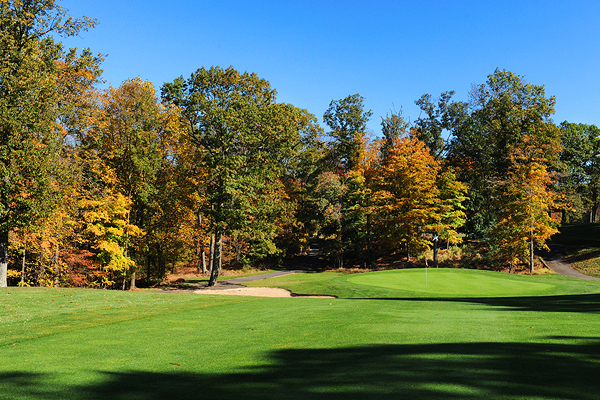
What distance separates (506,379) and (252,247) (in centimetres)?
3752

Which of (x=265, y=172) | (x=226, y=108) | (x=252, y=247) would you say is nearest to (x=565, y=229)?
(x=252, y=247)

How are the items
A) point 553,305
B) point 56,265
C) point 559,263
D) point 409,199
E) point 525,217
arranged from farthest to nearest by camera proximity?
point 559,263 → point 409,199 → point 525,217 → point 56,265 → point 553,305

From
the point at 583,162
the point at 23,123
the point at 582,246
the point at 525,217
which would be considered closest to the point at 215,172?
the point at 23,123

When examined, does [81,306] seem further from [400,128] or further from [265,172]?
[400,128]

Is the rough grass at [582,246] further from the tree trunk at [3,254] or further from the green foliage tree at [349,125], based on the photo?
the tree trunk at [3,254]

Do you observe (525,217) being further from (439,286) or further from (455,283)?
(439,286)

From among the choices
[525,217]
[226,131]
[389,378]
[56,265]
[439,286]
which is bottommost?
[439,286]

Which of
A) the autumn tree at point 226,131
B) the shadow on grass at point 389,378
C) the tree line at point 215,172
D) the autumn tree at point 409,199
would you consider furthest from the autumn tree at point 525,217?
the shadow on grass at point 389,378

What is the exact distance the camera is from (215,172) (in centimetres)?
2520

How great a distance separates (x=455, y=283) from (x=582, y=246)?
97.1 feet

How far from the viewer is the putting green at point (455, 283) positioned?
794 inches

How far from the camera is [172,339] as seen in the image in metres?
8.05

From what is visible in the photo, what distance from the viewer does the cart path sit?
3403 cm

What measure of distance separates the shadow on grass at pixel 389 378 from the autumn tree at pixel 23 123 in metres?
16.1
